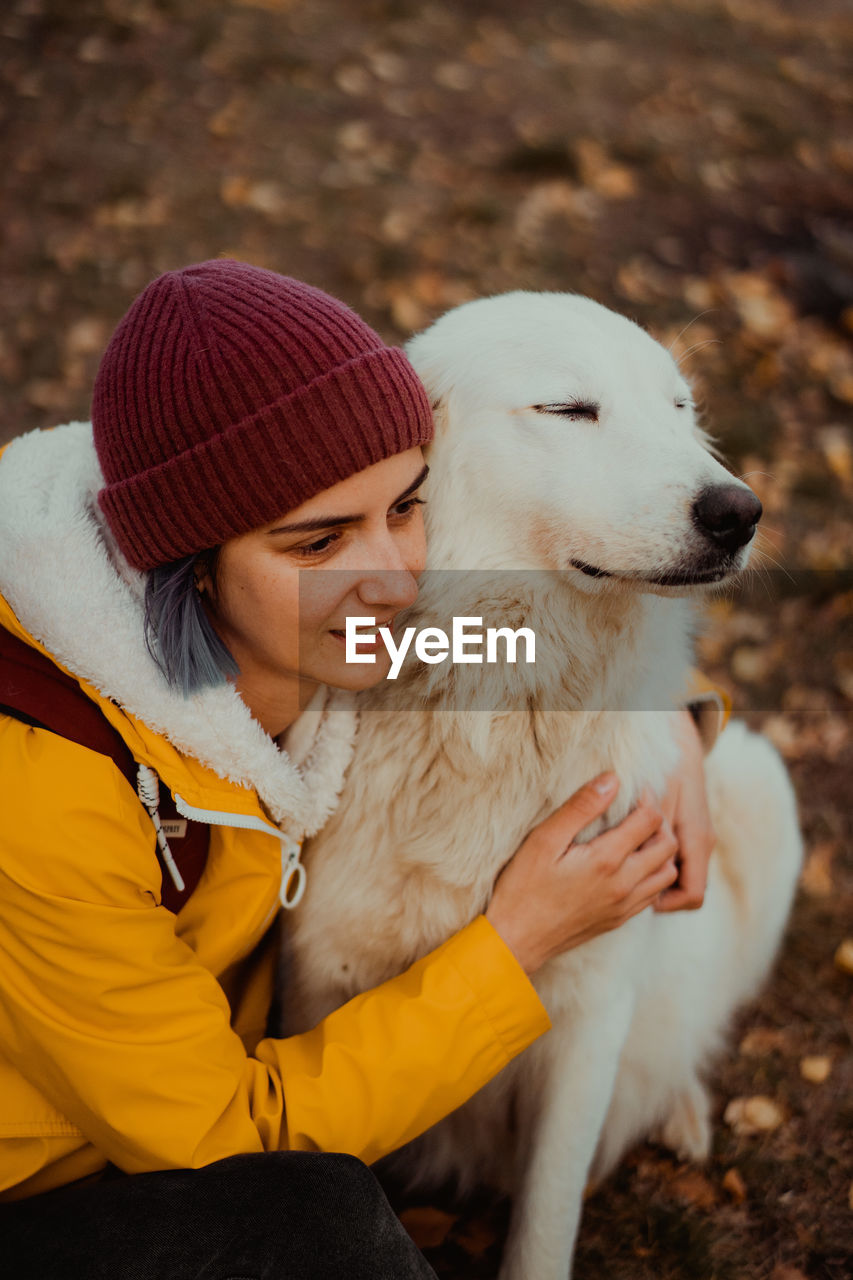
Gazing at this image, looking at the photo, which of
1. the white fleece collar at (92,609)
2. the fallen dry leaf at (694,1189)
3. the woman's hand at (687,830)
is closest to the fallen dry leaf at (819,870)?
the fallen dry leaf at (694,1189)

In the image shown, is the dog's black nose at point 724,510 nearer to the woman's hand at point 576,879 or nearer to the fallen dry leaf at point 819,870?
the woman's hand at point 576,879

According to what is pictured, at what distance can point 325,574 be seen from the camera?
160 cm

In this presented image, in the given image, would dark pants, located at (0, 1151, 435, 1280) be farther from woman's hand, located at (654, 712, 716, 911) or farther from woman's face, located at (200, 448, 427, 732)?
woman's hand, located at (654, 712, 716, 911)

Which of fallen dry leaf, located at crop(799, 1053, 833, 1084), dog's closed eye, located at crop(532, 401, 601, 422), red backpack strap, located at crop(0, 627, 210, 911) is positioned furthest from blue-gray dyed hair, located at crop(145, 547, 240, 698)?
fallen dry leaf, located at crop(799, 1053, 833, 1084)

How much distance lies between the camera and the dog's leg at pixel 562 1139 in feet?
6.04

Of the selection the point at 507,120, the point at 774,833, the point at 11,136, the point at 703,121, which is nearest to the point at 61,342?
the point at 11,136

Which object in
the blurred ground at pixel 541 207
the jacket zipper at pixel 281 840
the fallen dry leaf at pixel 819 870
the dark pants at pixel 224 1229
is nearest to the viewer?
the dark pants at pixel 224 1229

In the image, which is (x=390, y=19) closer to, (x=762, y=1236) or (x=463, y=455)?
(x=463, y=455)

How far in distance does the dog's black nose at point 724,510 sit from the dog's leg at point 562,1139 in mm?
898

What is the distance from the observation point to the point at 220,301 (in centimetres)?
150

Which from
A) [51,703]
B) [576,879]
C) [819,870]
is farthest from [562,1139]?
[819,870]

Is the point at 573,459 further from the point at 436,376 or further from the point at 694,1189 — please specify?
the point at 694,1189

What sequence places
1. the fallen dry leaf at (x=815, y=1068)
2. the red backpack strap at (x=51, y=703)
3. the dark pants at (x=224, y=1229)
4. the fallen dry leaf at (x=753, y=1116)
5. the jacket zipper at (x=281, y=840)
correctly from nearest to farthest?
the dark pants at (x=224, y=1229) → the red backpack strap at (x=51, y=703) → the jacket zipper at (x=281, y=840) → the fallen dry leaf at (x=753, y=1116) → the fallen dry leaf at (x=815, y=1068)

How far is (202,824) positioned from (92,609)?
425mm
